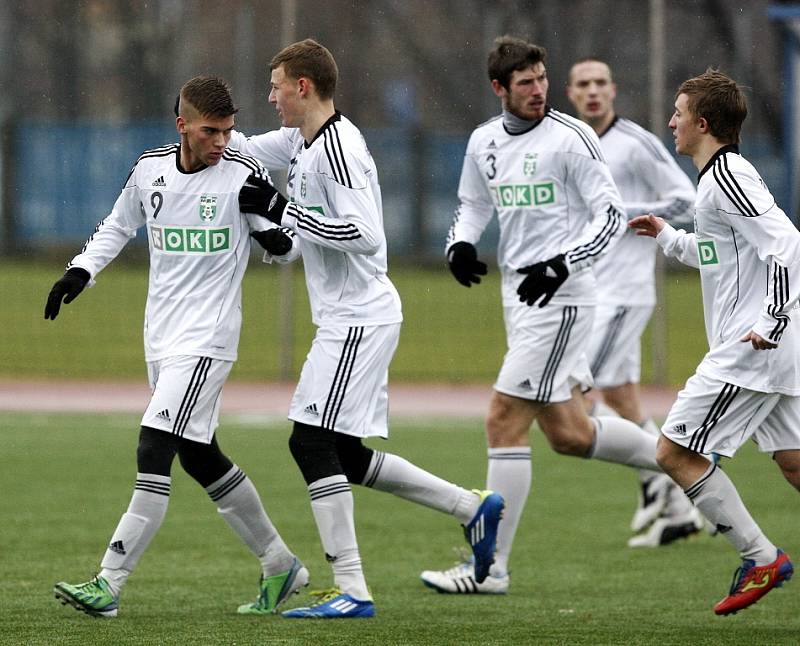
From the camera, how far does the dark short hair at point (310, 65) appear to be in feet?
20.0

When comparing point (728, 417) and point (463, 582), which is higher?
point (728, 417)

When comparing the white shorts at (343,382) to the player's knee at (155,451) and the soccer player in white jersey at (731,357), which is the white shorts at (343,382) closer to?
the player's knee at (155,451)

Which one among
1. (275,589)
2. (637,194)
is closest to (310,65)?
(275,589)

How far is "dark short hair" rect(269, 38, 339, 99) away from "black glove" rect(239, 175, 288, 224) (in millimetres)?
418

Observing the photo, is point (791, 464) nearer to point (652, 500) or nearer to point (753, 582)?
point (753, 582)

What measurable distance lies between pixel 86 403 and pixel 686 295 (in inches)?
271

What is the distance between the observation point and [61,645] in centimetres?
538

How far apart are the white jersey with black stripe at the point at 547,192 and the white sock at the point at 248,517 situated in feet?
5.16

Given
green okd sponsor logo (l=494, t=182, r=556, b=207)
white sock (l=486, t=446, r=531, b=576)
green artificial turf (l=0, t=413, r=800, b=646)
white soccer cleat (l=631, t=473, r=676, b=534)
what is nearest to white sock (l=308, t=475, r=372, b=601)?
green artificial turf (l=0, t=413, r=800, b=646)

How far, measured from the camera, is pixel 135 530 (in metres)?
5.95

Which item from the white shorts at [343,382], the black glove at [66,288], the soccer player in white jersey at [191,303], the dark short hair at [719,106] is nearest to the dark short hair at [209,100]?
the soccer player in white jersey at [191,303]

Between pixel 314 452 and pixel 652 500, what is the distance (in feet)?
9.72

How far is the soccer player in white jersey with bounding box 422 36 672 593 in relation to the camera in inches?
273

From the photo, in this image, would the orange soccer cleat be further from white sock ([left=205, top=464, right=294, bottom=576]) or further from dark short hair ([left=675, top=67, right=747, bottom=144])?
white sock ([left=205, top=464, right=294, bottom=576])
